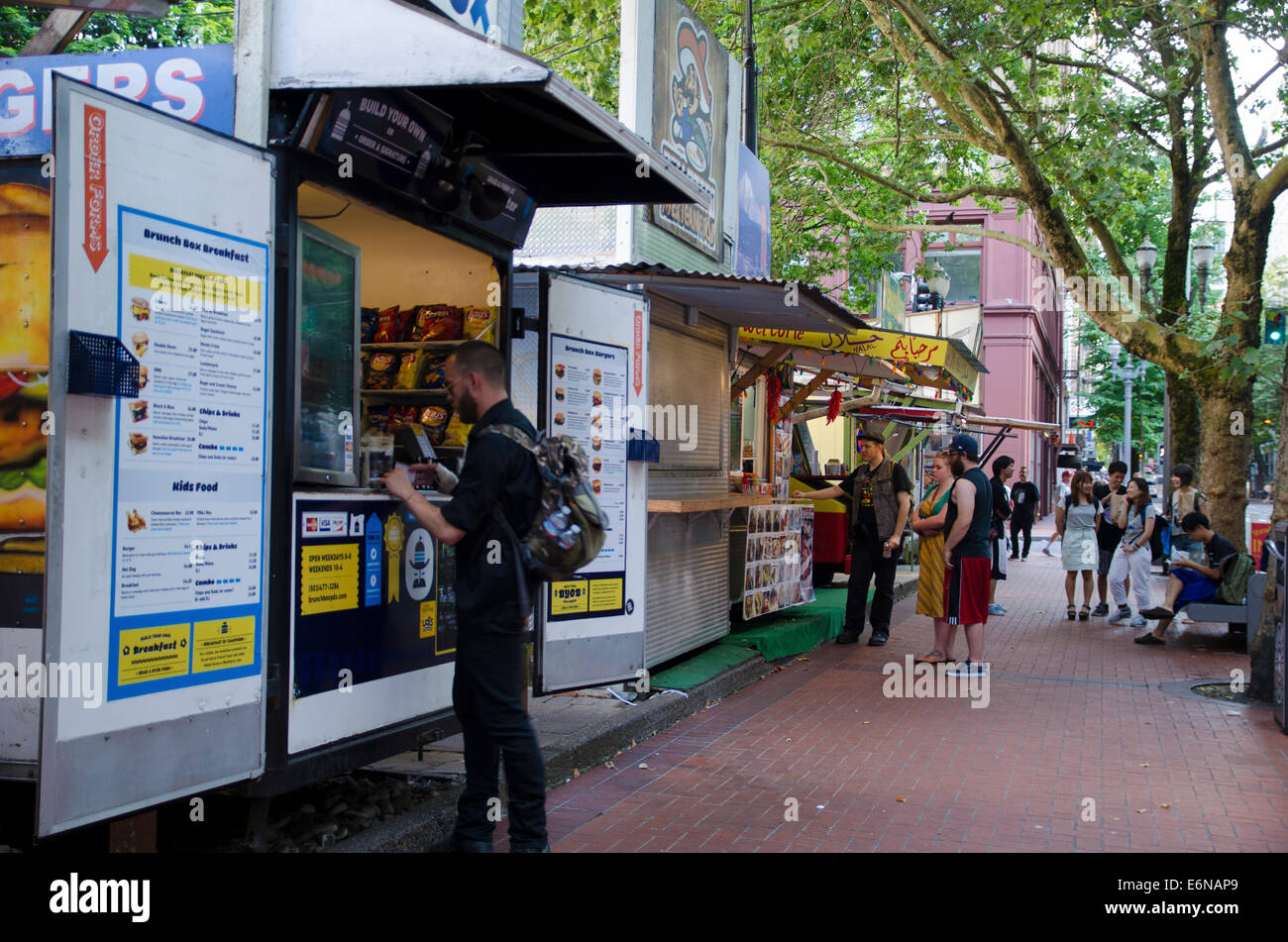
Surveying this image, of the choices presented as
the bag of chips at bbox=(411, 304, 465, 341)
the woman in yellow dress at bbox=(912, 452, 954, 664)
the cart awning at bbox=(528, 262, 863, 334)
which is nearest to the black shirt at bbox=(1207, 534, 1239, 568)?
the woman in yellow dress at bbox=(912, 452, 954, 664)

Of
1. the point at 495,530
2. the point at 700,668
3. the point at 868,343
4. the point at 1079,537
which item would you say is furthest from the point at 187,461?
the point at 1079,537

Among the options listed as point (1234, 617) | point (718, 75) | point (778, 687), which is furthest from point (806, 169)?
point (778, 687)

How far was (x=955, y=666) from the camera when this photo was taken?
980cm

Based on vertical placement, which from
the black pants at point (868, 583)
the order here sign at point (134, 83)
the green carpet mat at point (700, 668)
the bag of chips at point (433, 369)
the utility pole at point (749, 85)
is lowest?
the green carpet mat at point (700, 668)

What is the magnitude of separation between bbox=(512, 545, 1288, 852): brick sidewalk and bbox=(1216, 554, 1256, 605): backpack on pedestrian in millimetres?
1446

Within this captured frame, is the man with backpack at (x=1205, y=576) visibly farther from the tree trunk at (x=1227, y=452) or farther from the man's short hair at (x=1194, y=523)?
the tree trunk at (x=1227, y=452)

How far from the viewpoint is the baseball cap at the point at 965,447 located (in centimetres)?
953

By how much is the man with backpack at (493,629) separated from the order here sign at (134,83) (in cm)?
156

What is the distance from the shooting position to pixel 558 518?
4402 mm

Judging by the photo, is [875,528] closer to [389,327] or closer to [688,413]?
[688,413]

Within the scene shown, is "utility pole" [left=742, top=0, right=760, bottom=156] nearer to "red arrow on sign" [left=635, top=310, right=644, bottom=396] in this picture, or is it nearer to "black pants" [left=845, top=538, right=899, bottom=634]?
"black pants" [left=845, top=538, right=899, bottom=634]

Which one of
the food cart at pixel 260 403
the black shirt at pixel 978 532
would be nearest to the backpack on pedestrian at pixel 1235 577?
the black shirt at pixel 978 532

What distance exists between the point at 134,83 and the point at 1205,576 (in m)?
10.7

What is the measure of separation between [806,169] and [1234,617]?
12.8 m
